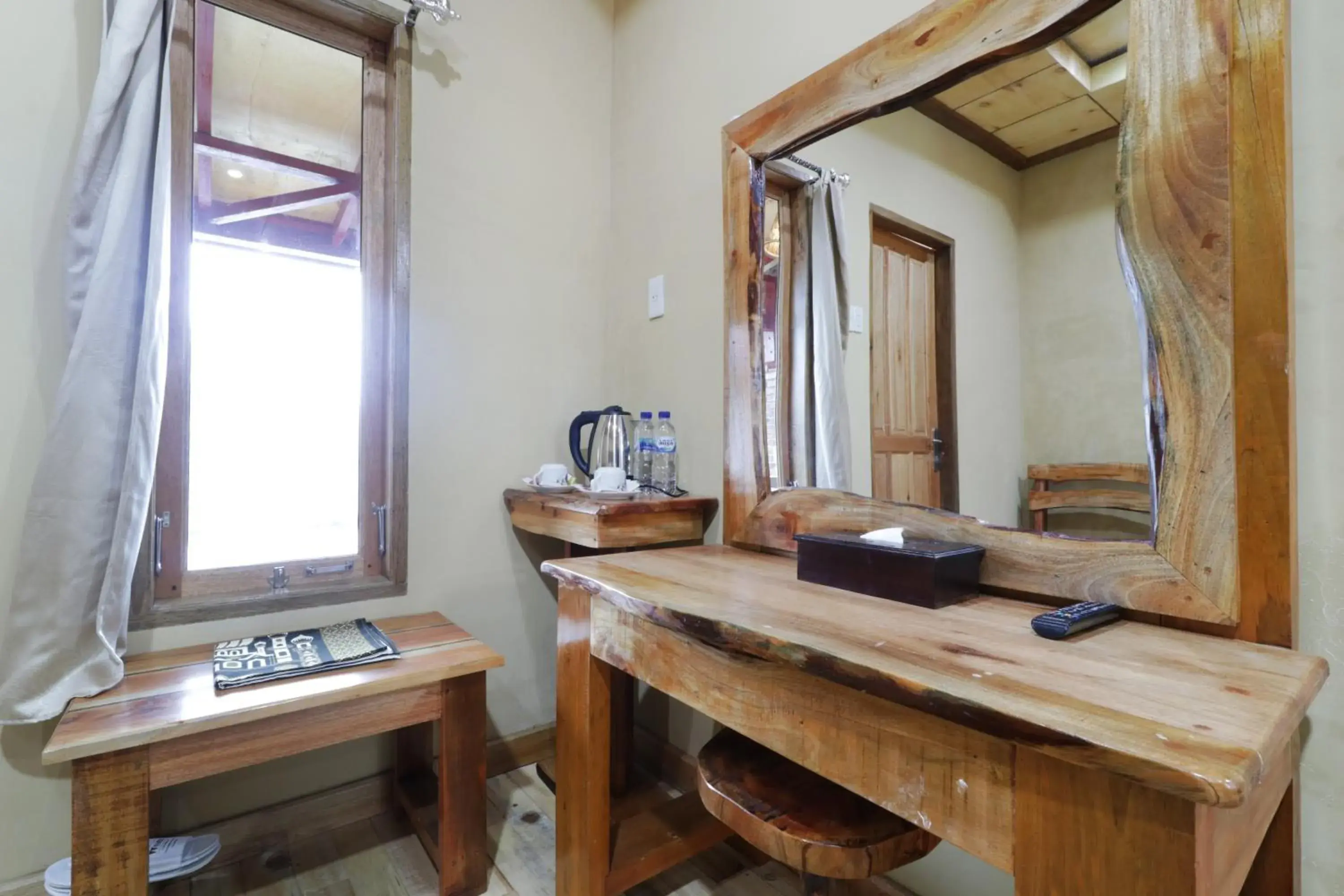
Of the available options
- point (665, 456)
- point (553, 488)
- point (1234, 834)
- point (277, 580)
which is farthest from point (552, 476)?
point (1234, 834)

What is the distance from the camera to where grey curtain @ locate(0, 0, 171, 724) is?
3.83 ft

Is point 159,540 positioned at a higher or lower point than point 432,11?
lower

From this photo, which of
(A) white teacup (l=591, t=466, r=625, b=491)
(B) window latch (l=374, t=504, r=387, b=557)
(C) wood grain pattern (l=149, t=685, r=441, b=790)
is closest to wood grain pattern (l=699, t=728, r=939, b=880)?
(C) wood grain pattern (l=149, t=685, r=441, b=790)

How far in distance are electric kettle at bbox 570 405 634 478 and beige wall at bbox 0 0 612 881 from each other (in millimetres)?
118

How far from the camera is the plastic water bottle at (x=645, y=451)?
5.81ft

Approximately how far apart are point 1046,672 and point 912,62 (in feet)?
3.39

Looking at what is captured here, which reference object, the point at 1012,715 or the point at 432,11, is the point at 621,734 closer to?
the point at 1012,715

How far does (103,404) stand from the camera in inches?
48.2

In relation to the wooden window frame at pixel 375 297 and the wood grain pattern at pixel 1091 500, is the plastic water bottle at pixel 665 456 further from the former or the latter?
the wood grain pattern at pixel 1091 500

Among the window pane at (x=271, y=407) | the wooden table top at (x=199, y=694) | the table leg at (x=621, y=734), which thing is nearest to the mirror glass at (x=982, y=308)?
the table leg at (x=621, y=734)

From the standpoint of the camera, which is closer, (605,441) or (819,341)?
(819,341)

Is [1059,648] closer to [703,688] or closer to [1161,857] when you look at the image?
[1161,857]

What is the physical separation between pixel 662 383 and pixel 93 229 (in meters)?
1.33

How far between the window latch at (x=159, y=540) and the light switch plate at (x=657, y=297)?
1341 mm
